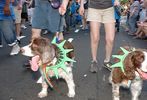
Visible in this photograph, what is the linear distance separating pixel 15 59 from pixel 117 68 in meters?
3.77

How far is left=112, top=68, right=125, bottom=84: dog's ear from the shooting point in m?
4.62

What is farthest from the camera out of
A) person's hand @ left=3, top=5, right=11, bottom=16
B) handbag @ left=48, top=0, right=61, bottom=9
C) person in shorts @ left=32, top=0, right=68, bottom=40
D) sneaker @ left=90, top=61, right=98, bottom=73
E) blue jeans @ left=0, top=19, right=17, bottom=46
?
blue jeans @ left=0, top=19, right=17, bottom=46

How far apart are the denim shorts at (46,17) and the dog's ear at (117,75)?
5.11 ft

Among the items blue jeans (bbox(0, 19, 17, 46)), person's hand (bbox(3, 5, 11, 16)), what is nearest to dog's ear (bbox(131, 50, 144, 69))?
person's hand (bbox(3, 5, 11, 16))

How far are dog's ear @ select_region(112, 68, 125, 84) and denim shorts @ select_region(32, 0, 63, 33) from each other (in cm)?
156

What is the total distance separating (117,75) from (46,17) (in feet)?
6.09

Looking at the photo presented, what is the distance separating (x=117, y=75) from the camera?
4688 mm

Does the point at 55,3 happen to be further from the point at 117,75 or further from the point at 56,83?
the point at 117,75

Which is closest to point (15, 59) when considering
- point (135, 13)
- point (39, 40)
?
point (39, 40)

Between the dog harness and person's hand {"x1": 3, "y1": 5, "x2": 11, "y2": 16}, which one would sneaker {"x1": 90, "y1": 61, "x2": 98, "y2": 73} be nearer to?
the dog harness

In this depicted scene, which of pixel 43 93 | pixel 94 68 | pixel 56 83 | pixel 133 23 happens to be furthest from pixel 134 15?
pixel 43 93

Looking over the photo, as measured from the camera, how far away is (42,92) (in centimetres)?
536

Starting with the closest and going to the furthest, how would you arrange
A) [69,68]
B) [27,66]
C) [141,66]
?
[141,66] < [69,68] < [27,66]

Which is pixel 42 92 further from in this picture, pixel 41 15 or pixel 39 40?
pixel 41 15
